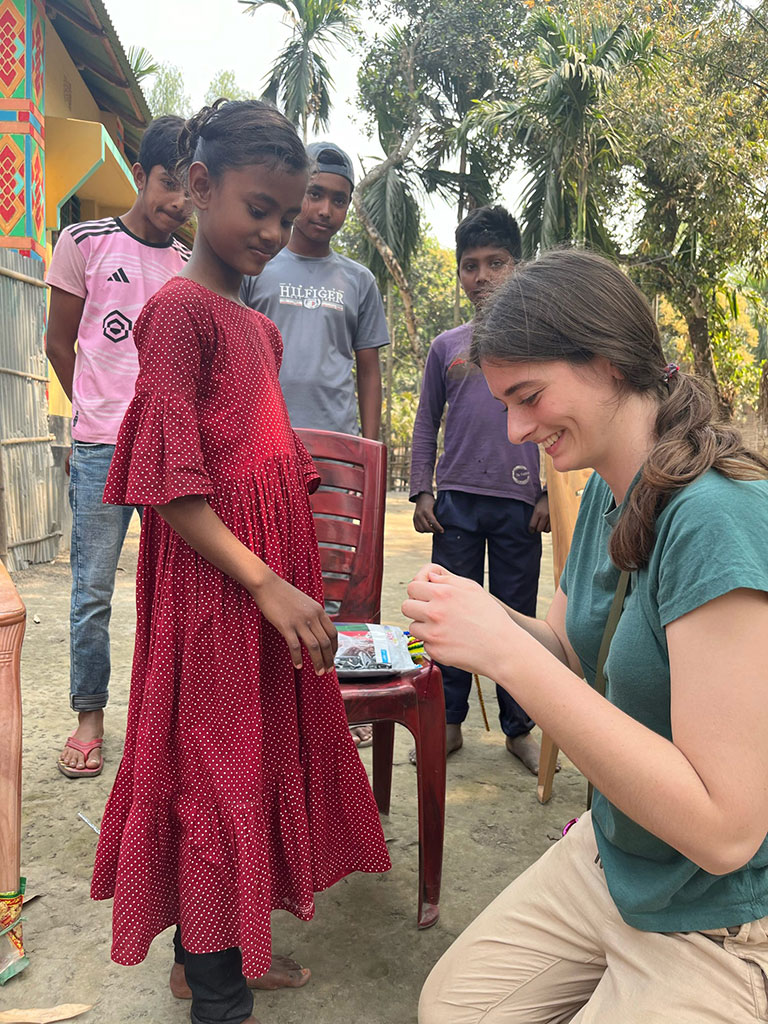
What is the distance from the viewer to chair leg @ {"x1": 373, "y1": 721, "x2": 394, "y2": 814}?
2.50 meters

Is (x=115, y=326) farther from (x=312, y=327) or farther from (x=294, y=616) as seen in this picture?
(x=294, y=616)

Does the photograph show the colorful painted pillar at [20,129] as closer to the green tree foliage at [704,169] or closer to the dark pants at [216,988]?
the dark pants at [216,988]

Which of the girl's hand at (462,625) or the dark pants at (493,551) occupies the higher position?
the girl's hand at (462,625)

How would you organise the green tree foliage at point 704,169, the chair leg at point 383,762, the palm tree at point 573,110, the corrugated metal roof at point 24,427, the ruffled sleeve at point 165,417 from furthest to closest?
the green tree foliage at point 704,169, the palm tree at point 573,110, the corrugated metal roof at point 24,427, the chair leg at point 383,762, the ruffled sleeve at point 165,417

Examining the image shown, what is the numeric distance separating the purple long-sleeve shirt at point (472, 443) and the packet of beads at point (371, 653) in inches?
40.6

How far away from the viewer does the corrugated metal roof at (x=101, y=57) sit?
6.32 m

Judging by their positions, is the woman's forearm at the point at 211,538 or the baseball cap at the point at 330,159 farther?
the baseball cap at the point at 330,159

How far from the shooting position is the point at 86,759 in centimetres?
283

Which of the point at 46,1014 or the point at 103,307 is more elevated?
the point at 103,307

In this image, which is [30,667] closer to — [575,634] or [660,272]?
[575,634]

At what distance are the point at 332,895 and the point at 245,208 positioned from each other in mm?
1705

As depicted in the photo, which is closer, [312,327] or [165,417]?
[165,417]

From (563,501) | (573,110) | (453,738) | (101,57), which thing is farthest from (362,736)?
(573,110)

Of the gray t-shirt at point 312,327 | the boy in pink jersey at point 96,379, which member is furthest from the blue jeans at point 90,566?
the gray t-shirt at point 312,327
